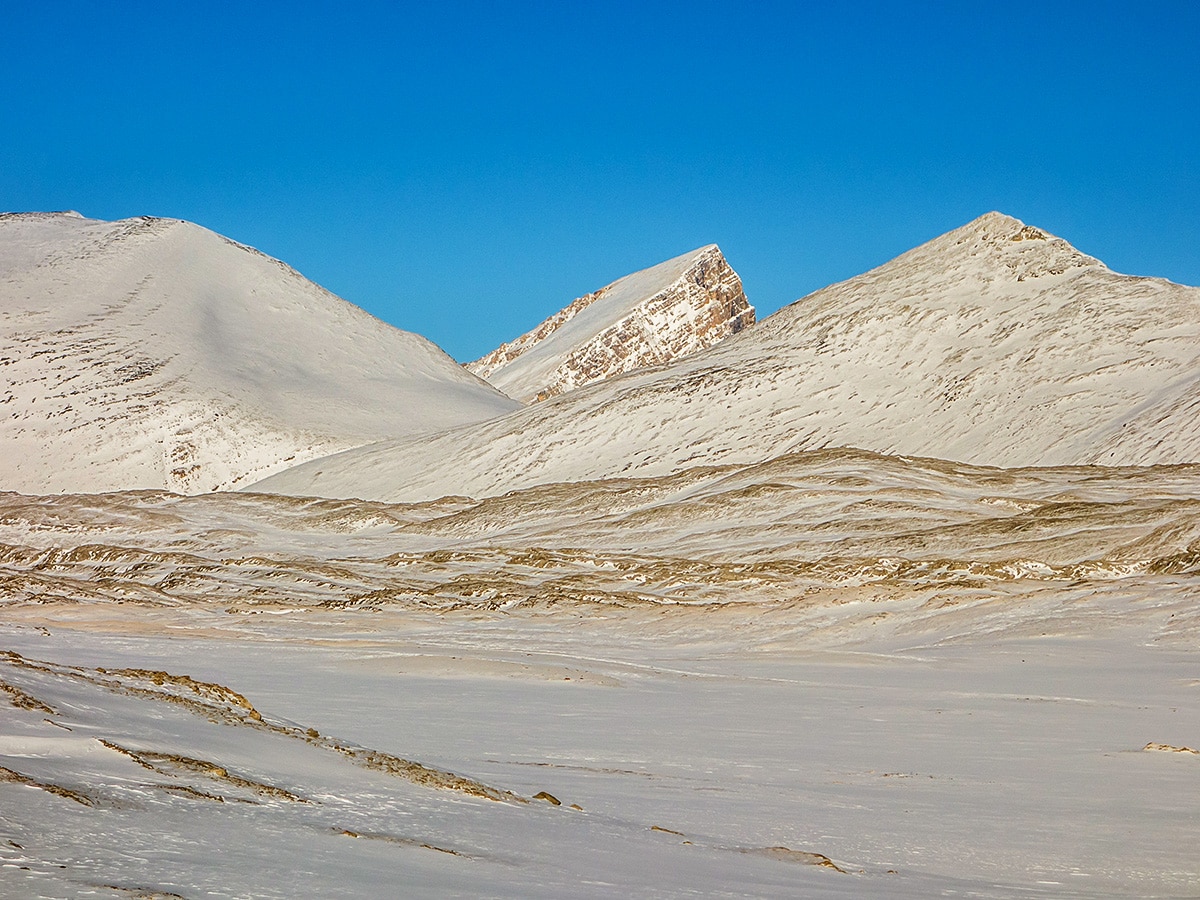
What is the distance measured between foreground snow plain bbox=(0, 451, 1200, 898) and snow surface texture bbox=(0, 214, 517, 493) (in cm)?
2434

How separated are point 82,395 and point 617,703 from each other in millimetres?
59641

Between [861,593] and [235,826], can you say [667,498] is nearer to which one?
[861,593]

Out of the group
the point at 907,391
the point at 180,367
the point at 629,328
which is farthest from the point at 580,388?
the point at 629,328

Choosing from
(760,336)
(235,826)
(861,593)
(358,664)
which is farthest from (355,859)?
(760,336)

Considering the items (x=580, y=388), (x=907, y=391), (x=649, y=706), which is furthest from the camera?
(x=580, y=388)

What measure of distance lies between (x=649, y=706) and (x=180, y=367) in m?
63.1

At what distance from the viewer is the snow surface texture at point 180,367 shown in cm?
6391

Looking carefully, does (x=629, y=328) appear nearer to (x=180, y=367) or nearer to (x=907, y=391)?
(x=180, y=367)

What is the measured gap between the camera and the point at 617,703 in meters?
14.2

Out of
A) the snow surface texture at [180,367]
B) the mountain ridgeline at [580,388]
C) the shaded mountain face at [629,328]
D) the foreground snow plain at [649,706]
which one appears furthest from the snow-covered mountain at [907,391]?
the shaded mountain face at [629,328]

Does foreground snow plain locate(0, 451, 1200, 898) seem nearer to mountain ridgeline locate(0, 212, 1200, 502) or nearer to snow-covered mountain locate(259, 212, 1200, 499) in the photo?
snow-covered mountain locate(259, 212, 1200, 499)

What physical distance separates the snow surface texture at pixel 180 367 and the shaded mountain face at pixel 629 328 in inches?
2439

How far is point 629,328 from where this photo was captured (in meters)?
172

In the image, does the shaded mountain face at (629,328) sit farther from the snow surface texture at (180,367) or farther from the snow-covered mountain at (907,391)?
the snow-covered mountain at (907,391)
